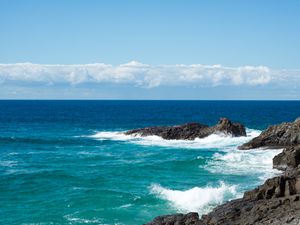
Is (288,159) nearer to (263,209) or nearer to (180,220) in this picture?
(263,209)

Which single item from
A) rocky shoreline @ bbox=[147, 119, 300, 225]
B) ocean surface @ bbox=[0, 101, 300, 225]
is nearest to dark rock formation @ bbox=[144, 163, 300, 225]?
rocky shoreline @ bbox=[147, 119, 300, 225]

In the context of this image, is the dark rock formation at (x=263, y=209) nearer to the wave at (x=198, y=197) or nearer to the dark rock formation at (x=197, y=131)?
the wave at (x=198, y=197)

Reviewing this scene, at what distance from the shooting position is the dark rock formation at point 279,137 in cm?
6188

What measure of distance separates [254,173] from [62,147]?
105 ft

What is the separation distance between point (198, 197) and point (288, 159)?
13716 millimetres

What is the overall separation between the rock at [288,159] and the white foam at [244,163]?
82cm

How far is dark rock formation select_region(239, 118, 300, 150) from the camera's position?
61875 mm

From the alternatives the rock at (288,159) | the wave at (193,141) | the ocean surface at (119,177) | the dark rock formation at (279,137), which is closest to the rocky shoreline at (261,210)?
the ocean surface at (119,177)

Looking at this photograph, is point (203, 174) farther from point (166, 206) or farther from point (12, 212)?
point (12, 212)

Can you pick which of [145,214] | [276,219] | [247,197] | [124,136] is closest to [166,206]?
[145,214]

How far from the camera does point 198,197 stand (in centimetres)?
3719

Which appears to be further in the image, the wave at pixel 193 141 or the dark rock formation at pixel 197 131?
the dark rock formation at pixel 197 131

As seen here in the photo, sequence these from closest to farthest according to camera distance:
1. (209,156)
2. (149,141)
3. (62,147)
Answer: (209,156) → (62,147) → (149,141)

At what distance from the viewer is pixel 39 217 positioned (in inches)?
1331
